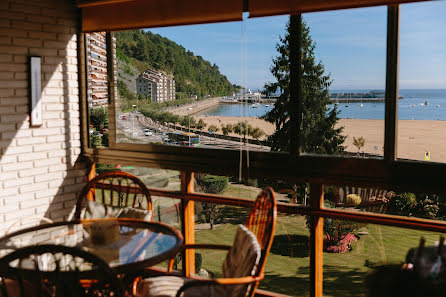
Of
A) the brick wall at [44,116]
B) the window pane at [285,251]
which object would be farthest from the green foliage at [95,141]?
the window pane at [285,251]

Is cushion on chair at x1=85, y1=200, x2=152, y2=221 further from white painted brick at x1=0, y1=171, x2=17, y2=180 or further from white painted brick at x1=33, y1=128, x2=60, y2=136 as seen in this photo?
white painted brick at x1=33, y1=128, x2=60, y2=136

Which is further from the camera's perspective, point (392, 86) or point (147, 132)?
point (147, 132)

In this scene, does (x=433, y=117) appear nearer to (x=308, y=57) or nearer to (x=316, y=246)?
(x=308, y=57)

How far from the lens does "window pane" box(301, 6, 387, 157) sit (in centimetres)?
304

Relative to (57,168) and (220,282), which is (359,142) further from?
(57,168)

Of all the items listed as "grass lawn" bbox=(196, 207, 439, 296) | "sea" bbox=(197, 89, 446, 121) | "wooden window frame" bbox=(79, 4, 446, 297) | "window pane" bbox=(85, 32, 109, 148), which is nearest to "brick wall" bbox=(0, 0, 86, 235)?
"window pane" bbox=(85, 32, 109, 148)

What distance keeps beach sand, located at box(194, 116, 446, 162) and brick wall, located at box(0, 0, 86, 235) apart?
276 cm

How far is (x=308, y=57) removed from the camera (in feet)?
10.8

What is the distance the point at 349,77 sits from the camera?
315cm

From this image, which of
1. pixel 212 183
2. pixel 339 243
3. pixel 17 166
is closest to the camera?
pixel 339 243

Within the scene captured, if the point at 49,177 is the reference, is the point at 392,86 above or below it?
above

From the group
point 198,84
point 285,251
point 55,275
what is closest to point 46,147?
point 198,84

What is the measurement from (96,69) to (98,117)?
19.0 inches

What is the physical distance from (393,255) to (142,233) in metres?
1.68
